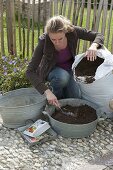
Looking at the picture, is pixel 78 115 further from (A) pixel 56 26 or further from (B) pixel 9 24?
(B) pixel 9 24

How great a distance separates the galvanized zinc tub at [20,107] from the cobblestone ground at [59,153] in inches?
5.1

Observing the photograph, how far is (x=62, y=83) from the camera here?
13.1 ft

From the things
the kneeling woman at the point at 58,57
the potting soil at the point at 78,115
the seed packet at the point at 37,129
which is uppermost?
the kneeling woman at the point at 58,57

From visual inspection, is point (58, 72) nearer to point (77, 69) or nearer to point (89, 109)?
point (77, 69)

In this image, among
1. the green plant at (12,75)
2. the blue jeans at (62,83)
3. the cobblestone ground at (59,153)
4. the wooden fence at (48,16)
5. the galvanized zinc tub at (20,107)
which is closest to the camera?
the cobblestone ground at (59,153)

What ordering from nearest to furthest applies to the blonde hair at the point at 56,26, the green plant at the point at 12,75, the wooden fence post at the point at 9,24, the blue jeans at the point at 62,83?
the blonde hair at the point at 56,26 < the blue jeans at the point at 62,83 < the green plant at the point at 12,75 < the wooden fence post at the point at 9,24

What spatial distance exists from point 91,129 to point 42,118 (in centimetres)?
59

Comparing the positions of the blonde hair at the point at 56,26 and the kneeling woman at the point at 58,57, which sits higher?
the blonde hair at the point at 56,26

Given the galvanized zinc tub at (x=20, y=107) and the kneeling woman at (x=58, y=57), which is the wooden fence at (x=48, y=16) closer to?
the kneeling woman at (x=58, y=57)

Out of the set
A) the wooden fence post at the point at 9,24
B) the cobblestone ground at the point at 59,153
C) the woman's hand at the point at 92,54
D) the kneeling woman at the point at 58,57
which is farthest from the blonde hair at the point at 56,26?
the wooden fence post at the point at 9,24

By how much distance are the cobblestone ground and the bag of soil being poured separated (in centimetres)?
37

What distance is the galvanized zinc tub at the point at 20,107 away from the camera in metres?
3.62

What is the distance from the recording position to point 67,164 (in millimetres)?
3215

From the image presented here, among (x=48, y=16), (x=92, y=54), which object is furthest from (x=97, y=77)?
(x=48, y=16)
